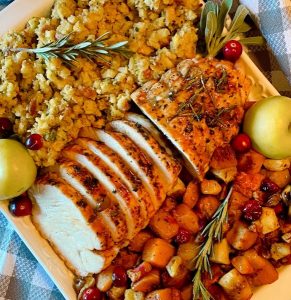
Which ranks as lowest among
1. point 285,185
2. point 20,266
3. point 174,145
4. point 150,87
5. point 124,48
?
point 285,185

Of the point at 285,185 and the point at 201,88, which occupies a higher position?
the point at 201,88

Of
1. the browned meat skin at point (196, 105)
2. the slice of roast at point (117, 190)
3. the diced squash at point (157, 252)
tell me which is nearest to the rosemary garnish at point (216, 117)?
the browned meat skin at point (196, 105)

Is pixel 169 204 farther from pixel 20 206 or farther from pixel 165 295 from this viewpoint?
pixel 20 206

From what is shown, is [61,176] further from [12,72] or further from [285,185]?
[285,185]

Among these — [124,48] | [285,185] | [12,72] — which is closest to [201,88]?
[124,48]

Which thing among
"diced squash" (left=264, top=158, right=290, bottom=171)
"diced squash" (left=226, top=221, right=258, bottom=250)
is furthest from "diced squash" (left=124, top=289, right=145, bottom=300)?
"diced squash" (left=264, top=158, right=290, bottom=171)

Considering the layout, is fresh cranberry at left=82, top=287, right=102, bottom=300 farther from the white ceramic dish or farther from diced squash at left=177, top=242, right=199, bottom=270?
diced squash at left=177, top=242, right=199, bottom=270

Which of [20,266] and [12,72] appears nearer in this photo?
[12,72]
